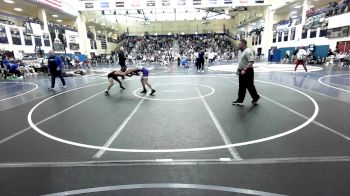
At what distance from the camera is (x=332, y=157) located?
12.1 feet

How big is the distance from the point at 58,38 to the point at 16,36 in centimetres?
637

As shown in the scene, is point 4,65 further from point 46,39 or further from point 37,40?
point 46,39

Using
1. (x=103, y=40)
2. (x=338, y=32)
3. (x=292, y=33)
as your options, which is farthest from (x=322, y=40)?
(x=103, y=40)

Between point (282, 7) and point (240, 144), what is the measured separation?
27899 millimetres

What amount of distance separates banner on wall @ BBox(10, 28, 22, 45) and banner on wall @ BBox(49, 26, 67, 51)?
491 centimetres

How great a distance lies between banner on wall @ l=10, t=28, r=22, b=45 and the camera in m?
19.6

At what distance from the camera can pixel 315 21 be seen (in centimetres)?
2266

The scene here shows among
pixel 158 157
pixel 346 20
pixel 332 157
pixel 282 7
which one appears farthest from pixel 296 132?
pixel 282 7

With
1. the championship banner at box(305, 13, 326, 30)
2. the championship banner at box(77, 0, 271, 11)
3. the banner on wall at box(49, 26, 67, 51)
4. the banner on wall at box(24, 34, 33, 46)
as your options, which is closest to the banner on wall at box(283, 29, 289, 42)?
the championship banner at box(305, 13, 326, 30)

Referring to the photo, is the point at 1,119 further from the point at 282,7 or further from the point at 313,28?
the point at 282,7

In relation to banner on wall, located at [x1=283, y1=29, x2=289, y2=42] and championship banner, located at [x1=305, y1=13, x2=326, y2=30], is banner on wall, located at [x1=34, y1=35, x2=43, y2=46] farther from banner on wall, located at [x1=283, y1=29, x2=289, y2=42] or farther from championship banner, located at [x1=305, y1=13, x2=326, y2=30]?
banner on wall, located at [x1=283, y1=29, x2=289, y2=42]

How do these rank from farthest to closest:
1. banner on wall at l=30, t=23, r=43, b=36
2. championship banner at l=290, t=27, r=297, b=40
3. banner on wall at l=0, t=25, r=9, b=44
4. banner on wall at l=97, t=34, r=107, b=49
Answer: banner on wall at l=97, t=34, r=107, b=49 → championship banner at l=290, t=27, r=297, b=40 → banner on wall at l=30, t=23, r=43, b=36 → banner on wall at l=0, t=25, r=9, b=44

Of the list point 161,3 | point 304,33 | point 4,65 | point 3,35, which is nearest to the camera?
point 4,65

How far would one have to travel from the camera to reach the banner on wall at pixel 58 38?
25.2 m
